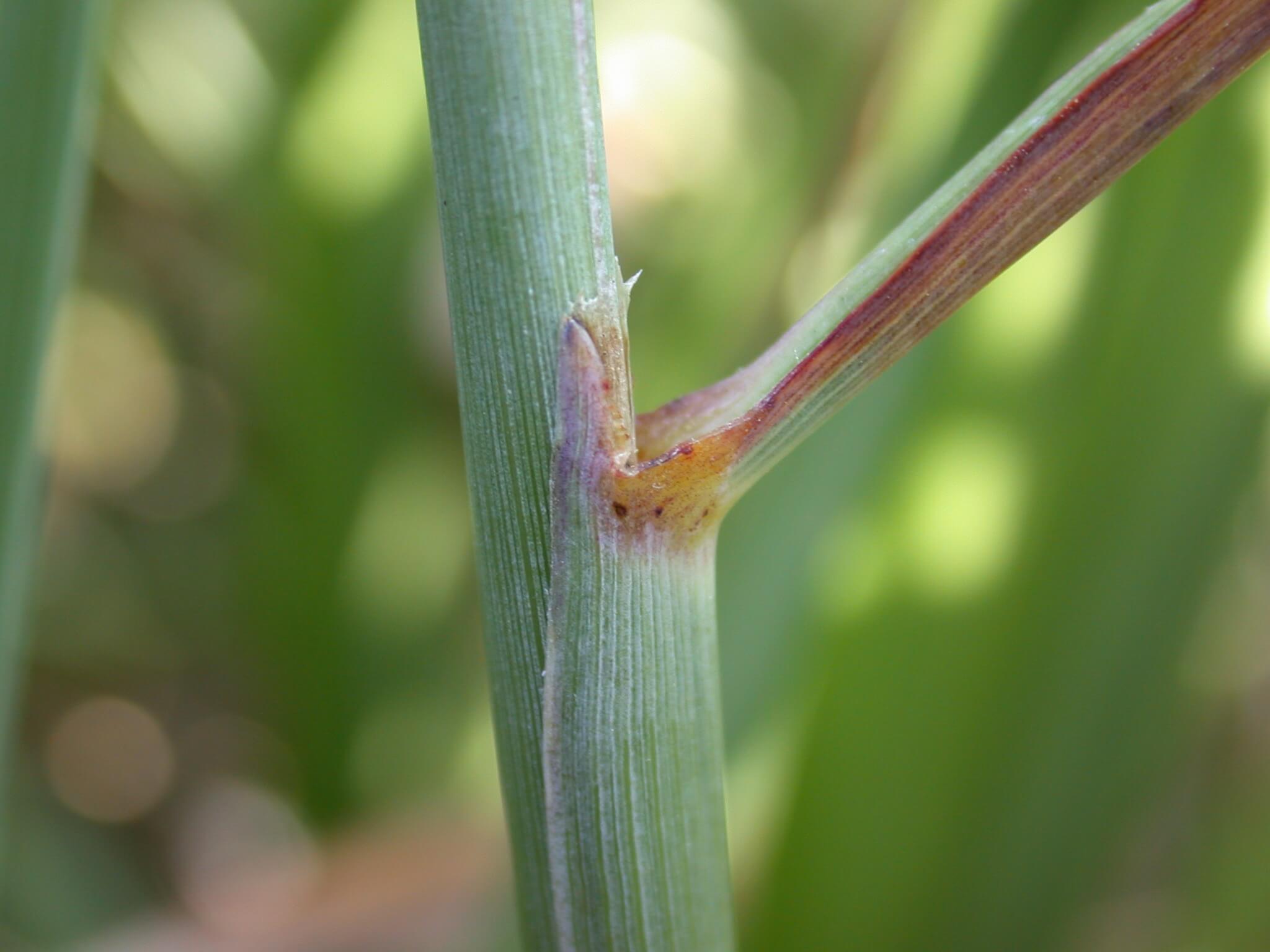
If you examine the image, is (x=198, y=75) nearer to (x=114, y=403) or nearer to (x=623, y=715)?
(x=114, y=403)

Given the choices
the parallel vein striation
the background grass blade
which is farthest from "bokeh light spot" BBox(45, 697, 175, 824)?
the parallel vein striation

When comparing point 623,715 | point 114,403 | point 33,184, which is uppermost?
point 114,403

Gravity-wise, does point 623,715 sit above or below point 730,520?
below

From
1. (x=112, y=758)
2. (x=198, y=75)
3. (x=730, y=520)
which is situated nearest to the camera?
(x=730, y=520)

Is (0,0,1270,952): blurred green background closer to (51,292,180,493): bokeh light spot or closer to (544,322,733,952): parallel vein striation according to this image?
(51,292,180,493): bokeh light spot

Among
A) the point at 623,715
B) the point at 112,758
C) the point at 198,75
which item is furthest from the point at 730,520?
the point at 112,758

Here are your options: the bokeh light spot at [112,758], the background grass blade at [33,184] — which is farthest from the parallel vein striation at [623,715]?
the bokeh light spot at [112,758]

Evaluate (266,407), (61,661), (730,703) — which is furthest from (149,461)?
(730,703)

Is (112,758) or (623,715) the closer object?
(623,715)

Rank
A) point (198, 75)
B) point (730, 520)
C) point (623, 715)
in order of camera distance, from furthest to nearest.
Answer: point (198, 75), point (730, 520), point (623, 715)
